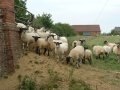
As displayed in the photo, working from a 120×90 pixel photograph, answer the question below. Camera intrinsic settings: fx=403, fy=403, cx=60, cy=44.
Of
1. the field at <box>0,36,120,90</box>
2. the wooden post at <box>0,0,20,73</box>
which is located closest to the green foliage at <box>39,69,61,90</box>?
the field at <box>0,36,120,90</box>

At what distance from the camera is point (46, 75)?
56.3 ft

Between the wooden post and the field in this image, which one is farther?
the wooden post

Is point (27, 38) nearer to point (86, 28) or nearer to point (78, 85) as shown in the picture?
point (78, 85)

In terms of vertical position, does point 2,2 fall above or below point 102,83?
above

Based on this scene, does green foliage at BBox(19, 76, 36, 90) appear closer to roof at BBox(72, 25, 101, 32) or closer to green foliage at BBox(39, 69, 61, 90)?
green foliage at BBox(39, 69, 61, 90)

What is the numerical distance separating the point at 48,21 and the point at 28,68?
28.7 meters

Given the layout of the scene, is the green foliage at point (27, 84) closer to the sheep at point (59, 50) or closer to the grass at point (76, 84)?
the grass at point (76, 84)

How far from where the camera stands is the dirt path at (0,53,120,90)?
16.1 metres

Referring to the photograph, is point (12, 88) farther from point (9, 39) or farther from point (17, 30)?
point (17, 30)

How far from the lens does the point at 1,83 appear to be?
15.9 metres

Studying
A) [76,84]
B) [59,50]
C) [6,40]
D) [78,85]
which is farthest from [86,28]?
[78,85]

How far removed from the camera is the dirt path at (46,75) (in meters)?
16.1

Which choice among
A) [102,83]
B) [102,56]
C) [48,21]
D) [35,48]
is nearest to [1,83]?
[102,83]

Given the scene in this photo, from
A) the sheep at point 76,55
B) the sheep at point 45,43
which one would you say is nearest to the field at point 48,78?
the sheep at point 45,43
